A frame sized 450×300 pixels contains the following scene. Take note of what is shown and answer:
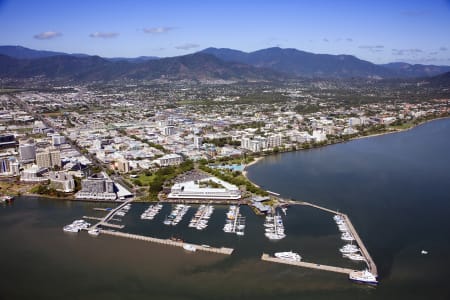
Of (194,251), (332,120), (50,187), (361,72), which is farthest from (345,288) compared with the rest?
(361,72)

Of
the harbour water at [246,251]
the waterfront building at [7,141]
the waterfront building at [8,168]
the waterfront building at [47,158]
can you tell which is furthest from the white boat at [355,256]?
the waterfront building at [7,141]

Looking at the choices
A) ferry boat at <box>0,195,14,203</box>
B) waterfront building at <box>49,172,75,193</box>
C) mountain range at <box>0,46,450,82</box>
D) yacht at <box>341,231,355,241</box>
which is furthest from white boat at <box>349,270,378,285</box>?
mountain range at <box>0,46,450,82</box>

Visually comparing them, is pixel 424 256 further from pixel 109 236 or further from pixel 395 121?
pixel 395 121

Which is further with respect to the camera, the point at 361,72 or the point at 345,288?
the point at 361,72

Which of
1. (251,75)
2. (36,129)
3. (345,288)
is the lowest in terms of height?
(345,288)

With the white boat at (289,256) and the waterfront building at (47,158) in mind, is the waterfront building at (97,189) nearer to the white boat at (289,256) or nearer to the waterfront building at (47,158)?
the waterfront building at (47,158)
